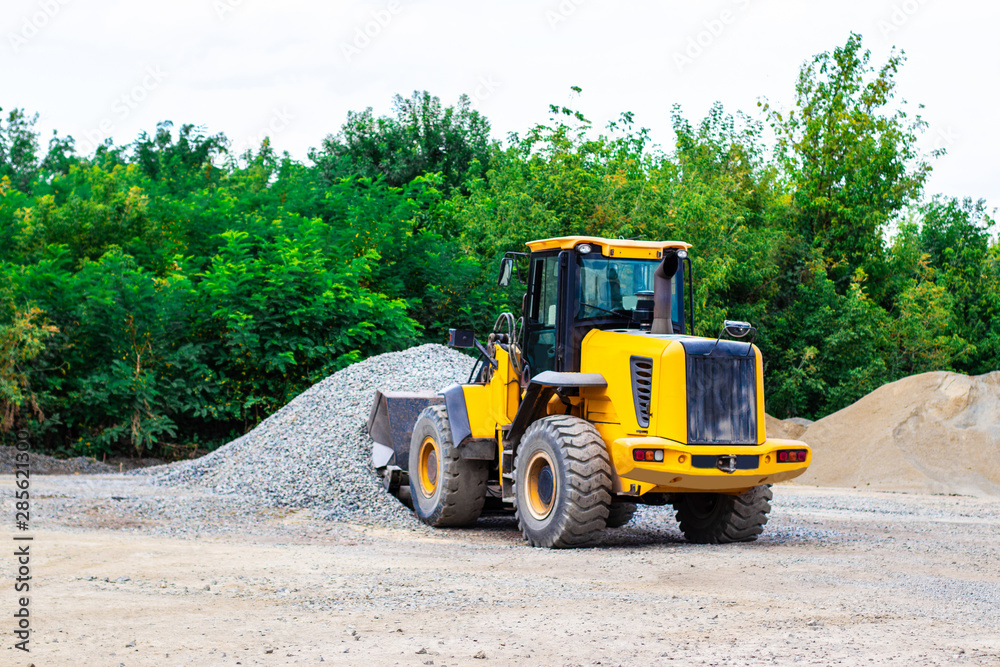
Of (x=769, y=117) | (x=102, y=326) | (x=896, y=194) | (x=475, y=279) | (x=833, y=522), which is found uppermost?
(x=769, y=117)

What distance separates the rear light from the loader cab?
1.55 metres

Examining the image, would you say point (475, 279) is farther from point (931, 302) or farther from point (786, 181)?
point (931, 302)

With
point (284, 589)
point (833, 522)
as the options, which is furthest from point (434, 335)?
point (284, 589)

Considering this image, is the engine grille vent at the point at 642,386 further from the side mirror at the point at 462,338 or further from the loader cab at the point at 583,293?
the side mirror at the point at 462,338

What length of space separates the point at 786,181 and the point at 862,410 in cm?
1279

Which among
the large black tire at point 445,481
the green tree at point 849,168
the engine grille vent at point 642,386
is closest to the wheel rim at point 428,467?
the large black tire at point 445,481

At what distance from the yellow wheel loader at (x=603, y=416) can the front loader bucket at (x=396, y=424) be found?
2.28ft

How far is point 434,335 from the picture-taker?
21.5 m

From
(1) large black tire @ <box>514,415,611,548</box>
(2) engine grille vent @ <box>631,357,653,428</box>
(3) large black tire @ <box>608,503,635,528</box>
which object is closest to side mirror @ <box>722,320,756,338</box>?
(2) engine grille vent @ <box>631,357,653,428</box>

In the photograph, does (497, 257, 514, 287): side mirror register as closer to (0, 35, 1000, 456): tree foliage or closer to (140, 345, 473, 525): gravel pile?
(140, 345, 473, 525): gravel pile

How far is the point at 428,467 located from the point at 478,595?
4.48 metres

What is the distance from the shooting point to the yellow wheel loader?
8695 mm

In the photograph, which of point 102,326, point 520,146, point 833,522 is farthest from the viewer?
point 520,146

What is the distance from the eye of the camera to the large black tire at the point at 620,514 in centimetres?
1062
